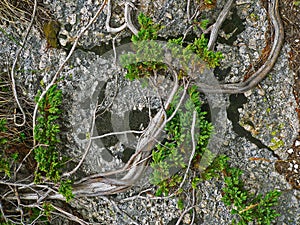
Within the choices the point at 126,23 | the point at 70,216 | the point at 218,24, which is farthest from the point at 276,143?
the point at 70,216

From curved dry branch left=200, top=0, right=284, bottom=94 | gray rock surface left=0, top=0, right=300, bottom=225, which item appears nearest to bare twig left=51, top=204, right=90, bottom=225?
gray rock surface left=0, top=0, right=300, bottom=225

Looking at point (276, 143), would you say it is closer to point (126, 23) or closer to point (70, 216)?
point (126, 23)

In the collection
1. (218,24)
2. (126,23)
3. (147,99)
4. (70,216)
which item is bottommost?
(70,216)

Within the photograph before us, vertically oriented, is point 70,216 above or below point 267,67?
below

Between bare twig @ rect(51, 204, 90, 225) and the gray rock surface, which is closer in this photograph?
the gray rock surface

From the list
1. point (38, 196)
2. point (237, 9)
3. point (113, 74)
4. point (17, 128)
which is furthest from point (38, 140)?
point (237, 9)

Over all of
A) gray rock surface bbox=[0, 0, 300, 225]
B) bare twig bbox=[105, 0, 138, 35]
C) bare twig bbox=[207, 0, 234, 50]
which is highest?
bare twig bbox=[207, 0, 234, 50]

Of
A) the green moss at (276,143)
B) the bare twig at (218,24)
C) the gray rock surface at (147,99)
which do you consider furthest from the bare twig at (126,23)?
the green moss at (276,143)

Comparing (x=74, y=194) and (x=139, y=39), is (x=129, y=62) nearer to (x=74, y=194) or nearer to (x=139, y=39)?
(x=139, y=39)

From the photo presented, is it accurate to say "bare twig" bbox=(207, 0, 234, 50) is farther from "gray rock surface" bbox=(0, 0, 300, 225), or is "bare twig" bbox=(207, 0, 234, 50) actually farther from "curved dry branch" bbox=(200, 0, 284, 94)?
"curved dry branch" bbox=(200, 0, 284, 94)

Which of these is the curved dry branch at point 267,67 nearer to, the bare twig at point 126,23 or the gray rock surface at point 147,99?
the gray rock surface at point 147,99

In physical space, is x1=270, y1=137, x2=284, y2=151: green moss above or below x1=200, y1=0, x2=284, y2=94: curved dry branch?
below
